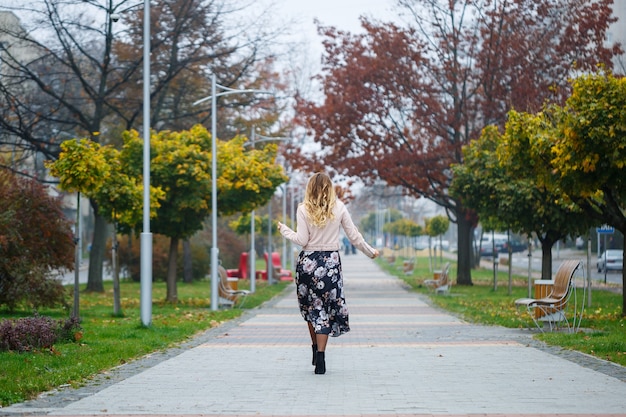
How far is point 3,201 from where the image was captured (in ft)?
74.7

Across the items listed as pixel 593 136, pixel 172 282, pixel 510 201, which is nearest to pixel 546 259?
pixel 510 201

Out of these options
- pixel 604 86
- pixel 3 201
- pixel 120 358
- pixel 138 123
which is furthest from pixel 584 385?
pixel 138 123

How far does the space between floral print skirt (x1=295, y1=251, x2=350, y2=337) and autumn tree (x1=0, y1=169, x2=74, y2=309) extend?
10643 millimetres

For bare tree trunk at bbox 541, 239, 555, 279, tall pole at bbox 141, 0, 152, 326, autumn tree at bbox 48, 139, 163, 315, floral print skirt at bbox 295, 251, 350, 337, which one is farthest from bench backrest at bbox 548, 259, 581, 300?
bare tree trunk at bbox 541, 239, 555, 279

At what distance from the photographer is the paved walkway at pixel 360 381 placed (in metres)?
9.02

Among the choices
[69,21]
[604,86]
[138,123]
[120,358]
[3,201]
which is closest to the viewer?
[120,358]

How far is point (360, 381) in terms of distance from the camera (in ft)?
35.8

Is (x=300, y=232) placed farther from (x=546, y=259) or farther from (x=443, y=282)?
(x=443, y=282)

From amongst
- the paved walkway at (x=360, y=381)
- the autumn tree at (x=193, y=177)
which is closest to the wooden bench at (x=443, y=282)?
the autumn tree at (x=193, y=177)

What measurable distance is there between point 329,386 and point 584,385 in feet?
7.63

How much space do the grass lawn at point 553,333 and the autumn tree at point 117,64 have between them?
1000 cm

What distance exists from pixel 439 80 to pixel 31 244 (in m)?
20.5

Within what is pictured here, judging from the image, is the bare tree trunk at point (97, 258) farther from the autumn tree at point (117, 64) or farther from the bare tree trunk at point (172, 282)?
the bare tree trunk at point (172, 282)

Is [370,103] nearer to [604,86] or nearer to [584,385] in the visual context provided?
[604,86]
